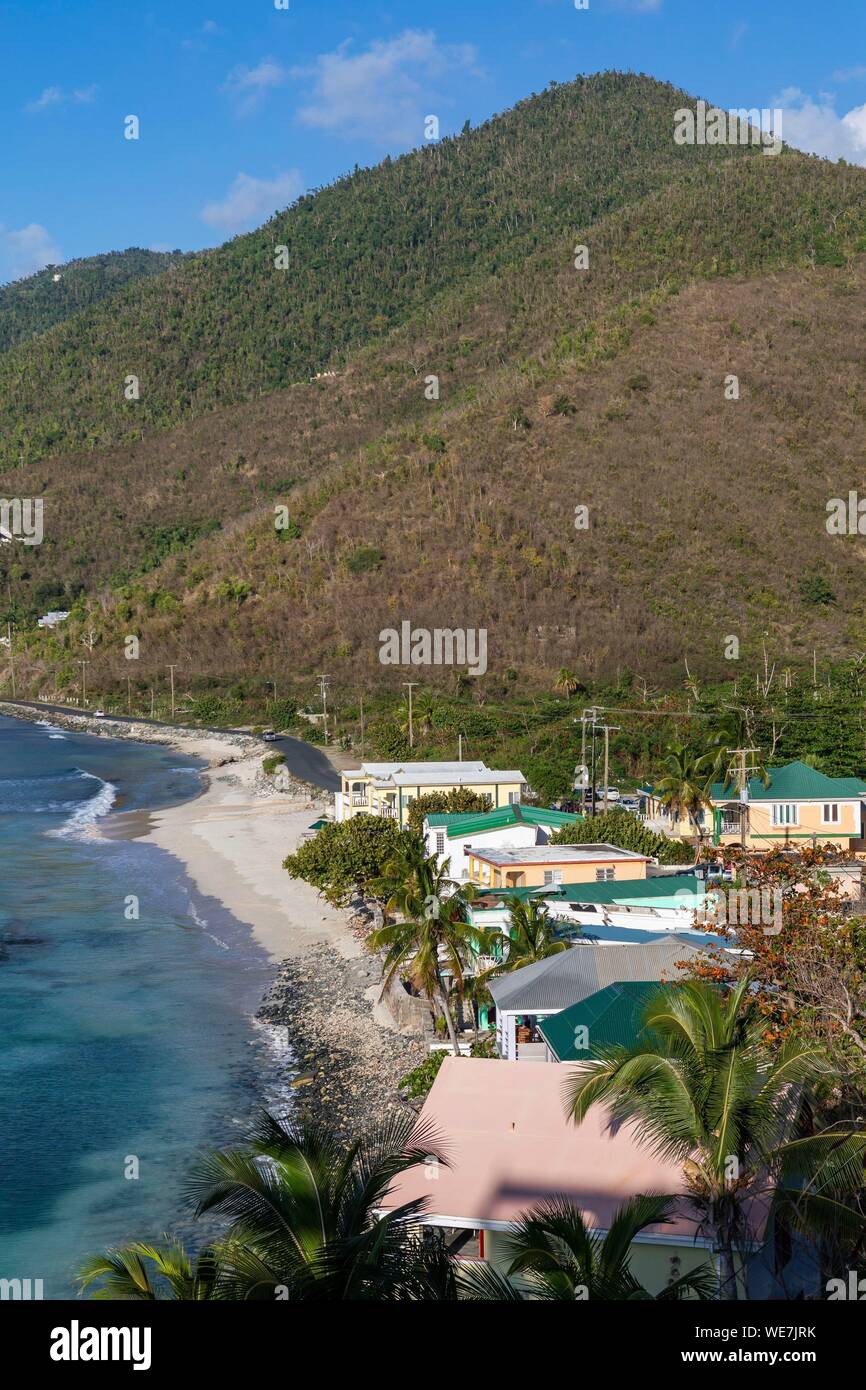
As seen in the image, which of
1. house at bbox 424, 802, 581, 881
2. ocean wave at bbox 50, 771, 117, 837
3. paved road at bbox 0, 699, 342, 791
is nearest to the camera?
house at bbox 424, 802, 581, 881

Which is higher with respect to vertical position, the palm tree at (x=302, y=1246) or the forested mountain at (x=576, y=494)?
the forested mountain at (x=576, y=494)

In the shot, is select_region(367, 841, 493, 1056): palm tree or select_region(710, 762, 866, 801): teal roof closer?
select_region(367, 841, 493, 1056): palm tree

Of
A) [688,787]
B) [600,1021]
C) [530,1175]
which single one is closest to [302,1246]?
[530,1175]

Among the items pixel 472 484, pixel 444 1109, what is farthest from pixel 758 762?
pixel 472 484

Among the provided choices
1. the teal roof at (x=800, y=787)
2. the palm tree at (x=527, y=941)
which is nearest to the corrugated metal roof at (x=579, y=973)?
the palm tree at (x=527, y=941)

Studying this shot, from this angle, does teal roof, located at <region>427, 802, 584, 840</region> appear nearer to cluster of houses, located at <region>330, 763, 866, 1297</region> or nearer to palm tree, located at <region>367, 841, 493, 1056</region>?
cluster of houses, located at <region>330, 763, 866, 1297</region>

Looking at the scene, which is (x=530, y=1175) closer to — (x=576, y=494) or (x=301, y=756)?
(x=301, y=756)

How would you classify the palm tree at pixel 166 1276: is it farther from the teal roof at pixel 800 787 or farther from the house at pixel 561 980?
the teal roof at pixel 800 787

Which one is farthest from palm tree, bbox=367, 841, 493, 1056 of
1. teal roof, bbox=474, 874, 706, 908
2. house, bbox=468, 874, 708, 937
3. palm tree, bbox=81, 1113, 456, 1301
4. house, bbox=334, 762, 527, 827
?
house, bbox=334, 762, 527, 827
